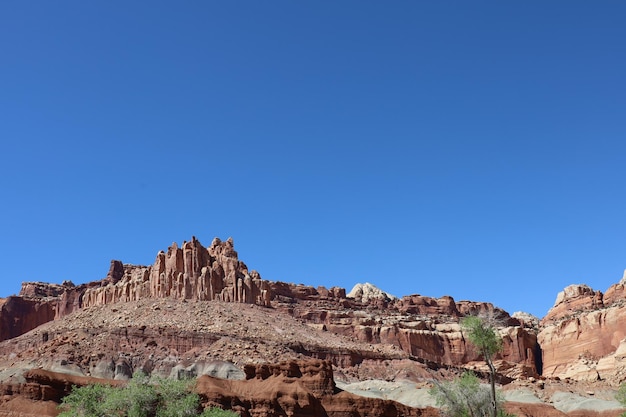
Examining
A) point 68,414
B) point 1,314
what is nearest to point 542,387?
point 68,414

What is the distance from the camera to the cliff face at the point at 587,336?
135812 mm

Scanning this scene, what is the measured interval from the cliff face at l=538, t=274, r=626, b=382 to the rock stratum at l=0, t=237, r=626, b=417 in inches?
12.4

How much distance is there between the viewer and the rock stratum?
76.9 metres

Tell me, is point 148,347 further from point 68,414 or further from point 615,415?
point 615,415

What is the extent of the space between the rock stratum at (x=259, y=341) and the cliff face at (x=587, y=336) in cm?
31

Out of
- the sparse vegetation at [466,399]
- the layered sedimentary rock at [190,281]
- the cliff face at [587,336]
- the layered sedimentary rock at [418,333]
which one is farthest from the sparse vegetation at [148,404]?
the layered sedimentary rock at [418,333]

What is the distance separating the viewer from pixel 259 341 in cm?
10738

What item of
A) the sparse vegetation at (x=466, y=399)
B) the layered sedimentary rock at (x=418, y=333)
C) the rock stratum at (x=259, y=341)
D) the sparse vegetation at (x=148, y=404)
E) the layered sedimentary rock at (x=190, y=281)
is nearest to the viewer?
the sparse vegetation at (x=148, y=404)

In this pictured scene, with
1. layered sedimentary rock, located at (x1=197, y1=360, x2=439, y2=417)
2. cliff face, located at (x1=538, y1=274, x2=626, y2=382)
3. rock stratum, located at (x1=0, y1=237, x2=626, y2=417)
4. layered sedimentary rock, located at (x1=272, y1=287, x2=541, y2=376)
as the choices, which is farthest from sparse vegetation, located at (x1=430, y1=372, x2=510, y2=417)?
layered sedimentary rock, located at (x1=272, y1=287, x2=541, y2=376)

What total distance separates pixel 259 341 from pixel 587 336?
78204 mm

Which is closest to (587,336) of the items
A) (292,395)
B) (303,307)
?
(303,307)

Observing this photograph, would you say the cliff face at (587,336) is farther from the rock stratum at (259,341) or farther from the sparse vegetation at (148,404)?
the sparse vegetation at (148,404)

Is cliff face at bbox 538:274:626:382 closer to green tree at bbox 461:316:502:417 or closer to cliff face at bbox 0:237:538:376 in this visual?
cliff face at bbox 0:237:538:376

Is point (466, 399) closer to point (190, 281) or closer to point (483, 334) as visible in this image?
point (483, 334)
